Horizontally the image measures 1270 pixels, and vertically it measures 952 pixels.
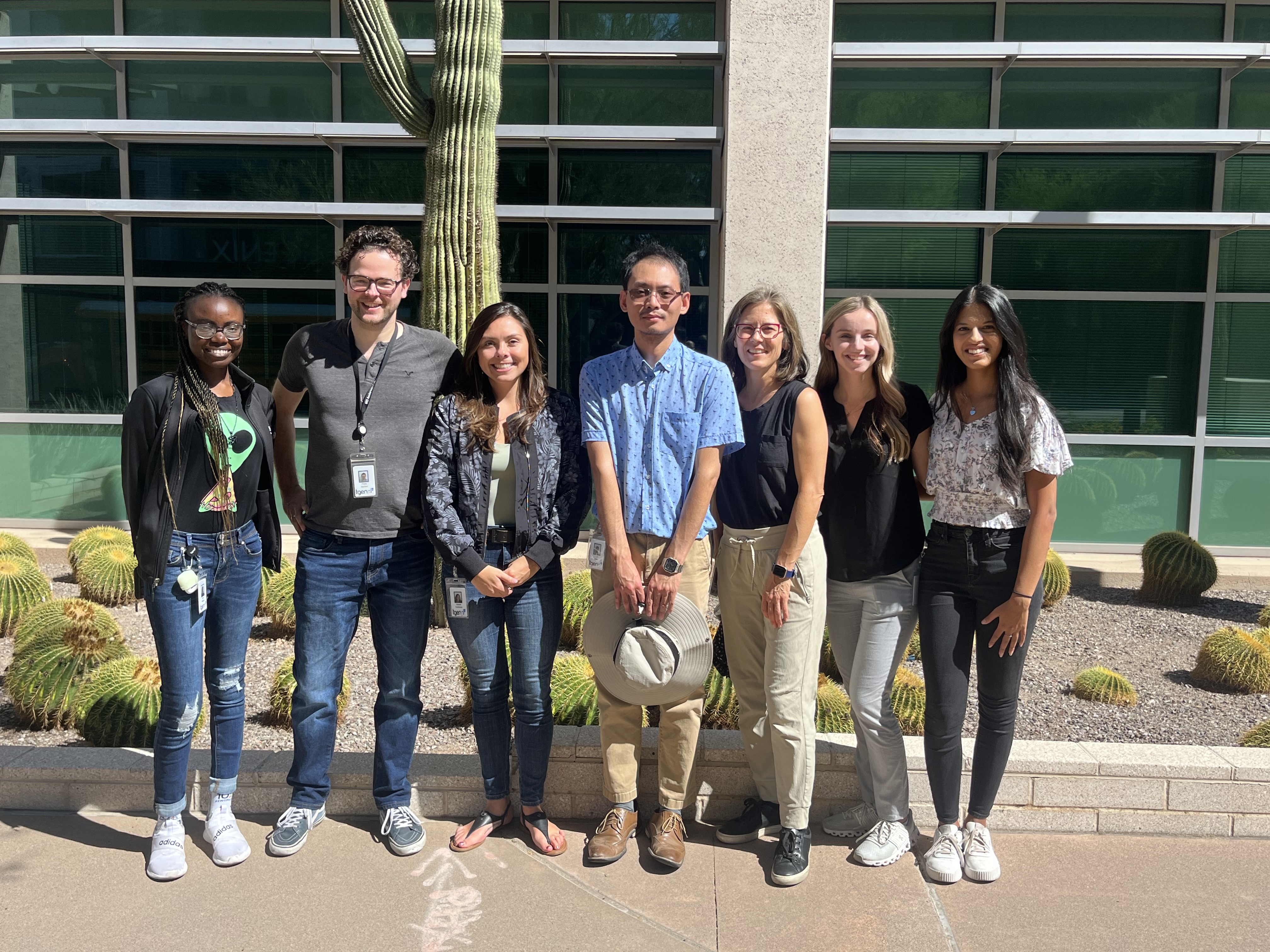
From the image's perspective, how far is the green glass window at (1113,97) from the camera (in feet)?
27.4

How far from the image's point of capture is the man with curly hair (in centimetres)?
319

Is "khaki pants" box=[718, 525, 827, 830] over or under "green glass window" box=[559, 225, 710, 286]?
under

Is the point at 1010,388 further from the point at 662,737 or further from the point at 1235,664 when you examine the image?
the point at 1235,664

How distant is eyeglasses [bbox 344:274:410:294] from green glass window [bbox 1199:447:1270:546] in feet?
26.0

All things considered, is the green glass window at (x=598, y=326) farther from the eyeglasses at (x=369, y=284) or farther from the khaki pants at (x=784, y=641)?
the khaki pants at (x=784, y=641)

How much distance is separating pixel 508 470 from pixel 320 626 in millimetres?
816

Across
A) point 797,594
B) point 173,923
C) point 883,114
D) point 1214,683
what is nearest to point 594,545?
point 797,594

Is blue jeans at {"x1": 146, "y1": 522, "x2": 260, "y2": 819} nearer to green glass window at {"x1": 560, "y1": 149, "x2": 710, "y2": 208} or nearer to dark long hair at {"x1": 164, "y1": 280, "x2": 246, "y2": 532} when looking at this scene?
dark long hair at {"x1": 164, "y1": 280, "x2": 246, "y2": 532}

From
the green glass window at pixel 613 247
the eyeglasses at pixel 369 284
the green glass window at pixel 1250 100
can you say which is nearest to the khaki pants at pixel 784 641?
the eyeglasses at pixel 369 284

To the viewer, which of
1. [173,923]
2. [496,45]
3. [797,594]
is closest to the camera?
[173,923]

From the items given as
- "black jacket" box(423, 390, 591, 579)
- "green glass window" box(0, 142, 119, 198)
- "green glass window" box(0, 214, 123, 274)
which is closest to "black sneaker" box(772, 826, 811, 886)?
"black jacket" box(423, 390, 591, 579)

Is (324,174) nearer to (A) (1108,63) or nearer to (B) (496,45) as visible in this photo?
(B) (496,45)

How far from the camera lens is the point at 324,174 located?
8758 mm

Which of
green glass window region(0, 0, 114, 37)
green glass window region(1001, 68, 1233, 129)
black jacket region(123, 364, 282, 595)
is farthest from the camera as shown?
green glass window region(0, 0, 114, 37)
